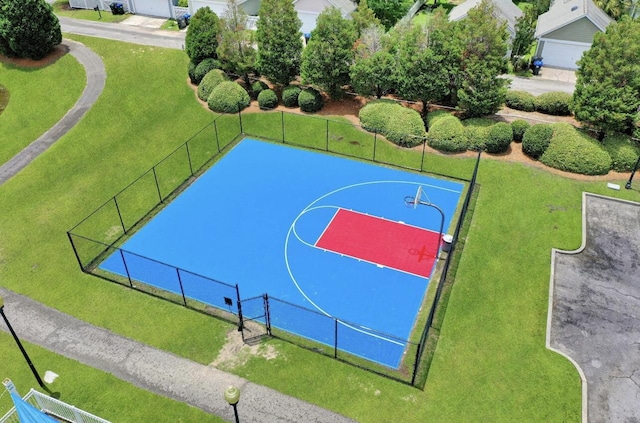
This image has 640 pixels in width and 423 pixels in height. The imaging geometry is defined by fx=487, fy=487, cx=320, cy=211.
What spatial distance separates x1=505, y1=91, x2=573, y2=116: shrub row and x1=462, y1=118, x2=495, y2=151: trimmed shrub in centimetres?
497

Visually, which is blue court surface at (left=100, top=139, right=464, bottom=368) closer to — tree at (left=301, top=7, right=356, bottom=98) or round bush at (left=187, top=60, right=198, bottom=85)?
tree at (left=301, top=7, right=356, bottom=98)

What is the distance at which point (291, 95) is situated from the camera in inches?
1383

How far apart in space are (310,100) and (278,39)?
464 cm

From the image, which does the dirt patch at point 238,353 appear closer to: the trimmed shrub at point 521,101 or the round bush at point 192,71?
the round bush at point 192,71

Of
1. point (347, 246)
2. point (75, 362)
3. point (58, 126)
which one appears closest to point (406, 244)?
point (347, 246)

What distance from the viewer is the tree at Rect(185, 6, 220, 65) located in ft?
119

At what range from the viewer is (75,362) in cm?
1845

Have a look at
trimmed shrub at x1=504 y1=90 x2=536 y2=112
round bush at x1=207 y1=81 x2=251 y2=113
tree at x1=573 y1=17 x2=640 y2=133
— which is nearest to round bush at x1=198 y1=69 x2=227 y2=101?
round bush at x1=207 y1=81 x2=251 y2=113

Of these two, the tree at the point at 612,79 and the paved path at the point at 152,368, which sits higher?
the tree at the point at 612,79

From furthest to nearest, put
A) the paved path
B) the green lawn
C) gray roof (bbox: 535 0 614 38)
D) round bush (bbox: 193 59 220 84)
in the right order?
gray roof (bbox: 535 0 614 38), round bush (bbox: 193 59 220 84), the green lawn, the paved path

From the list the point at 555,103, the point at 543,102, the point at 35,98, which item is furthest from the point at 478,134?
the point at 35,98

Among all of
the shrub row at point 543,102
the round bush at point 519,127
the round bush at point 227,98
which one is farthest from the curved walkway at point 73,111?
the shrub row at point 543,102

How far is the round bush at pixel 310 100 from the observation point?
113 feet

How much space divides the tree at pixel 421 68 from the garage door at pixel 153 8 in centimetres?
2809
